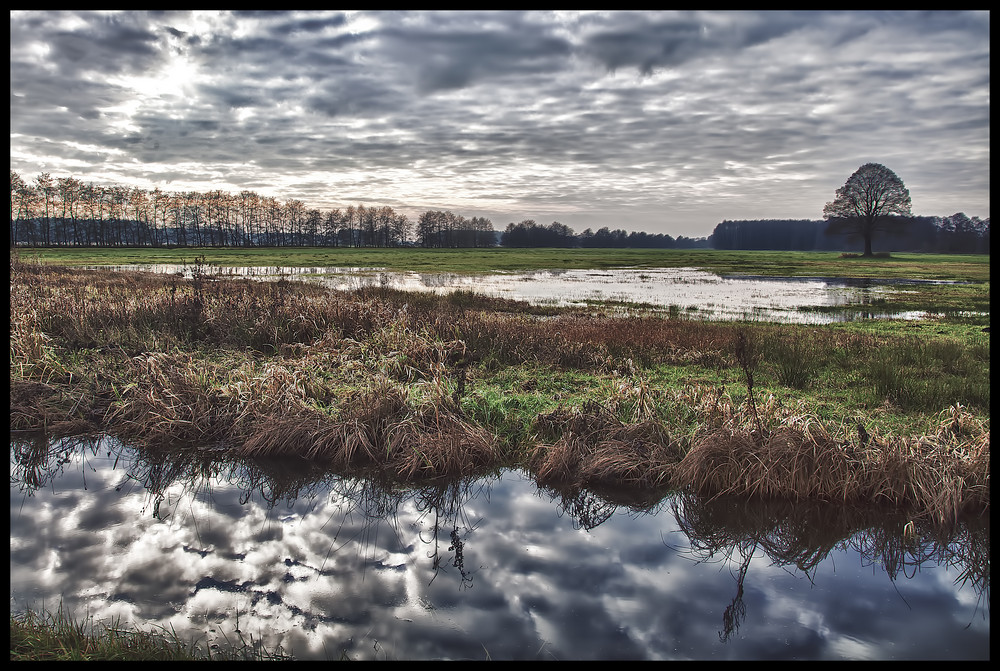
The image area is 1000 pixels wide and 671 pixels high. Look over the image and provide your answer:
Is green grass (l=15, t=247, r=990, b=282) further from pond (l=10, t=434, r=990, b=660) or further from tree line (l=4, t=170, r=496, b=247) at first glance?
pond (l=10, t=434, r=990, b=660)

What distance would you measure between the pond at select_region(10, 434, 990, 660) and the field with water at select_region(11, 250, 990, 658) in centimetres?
4

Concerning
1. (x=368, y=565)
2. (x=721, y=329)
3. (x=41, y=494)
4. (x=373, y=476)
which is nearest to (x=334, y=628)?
(x=368, y=565)

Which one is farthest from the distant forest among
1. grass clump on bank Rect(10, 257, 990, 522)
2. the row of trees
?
grass clump on bank Rect(10, 257, 990, 522)

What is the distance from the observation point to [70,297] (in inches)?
711

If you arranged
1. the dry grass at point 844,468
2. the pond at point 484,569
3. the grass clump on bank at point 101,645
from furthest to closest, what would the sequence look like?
1. the dry grass at point 844,468
2. the pond at point 484,569
3. the grass clump on bank at point 101,645

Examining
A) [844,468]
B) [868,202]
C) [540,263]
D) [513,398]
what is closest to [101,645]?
[513,398]

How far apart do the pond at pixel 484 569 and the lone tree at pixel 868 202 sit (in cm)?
10166

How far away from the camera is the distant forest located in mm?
110244

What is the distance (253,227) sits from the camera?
162750 millimetres

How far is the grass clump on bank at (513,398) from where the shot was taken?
8.10 m

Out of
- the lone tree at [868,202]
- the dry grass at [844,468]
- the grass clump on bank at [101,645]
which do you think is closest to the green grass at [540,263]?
the lone tree at [868,202]

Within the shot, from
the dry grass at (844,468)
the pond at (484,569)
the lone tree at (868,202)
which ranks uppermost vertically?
the lone tree at (868,202)

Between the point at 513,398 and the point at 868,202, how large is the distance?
102 meters

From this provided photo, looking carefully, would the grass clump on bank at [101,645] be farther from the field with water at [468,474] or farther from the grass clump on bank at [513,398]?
the grass clump on bank at [513,398]
